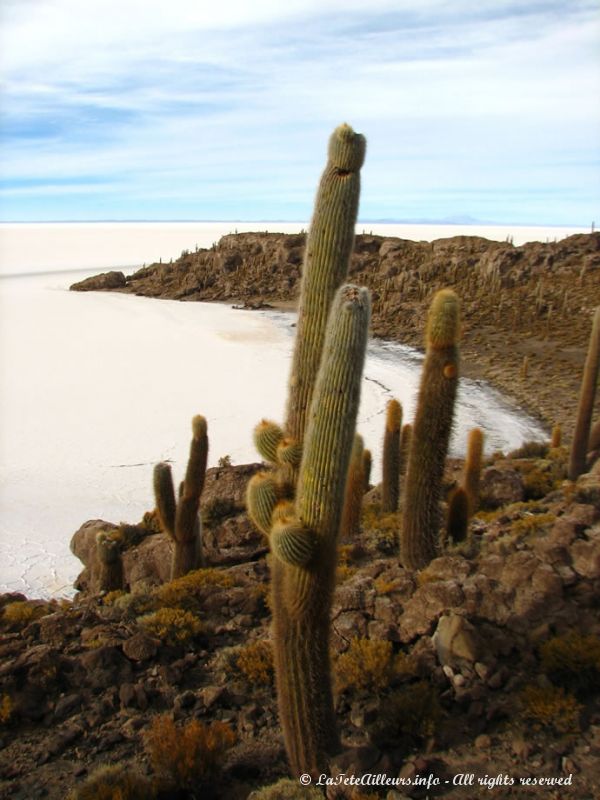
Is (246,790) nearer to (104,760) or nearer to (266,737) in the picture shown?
(266,737)

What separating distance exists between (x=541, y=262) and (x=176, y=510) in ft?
103

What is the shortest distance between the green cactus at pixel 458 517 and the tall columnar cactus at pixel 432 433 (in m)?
0.51

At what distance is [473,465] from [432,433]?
2403 millimetres

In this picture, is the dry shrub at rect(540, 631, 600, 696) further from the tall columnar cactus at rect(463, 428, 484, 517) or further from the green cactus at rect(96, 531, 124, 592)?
the green cactus at rect(96, 531, 124, 592)

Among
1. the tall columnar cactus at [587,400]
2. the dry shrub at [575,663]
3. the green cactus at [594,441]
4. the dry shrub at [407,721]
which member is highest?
the tall columnar cactus at [587,400]

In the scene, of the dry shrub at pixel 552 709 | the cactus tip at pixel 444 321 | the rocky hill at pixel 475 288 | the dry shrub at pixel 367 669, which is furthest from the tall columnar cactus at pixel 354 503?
the rocky hill at pixel 475 288

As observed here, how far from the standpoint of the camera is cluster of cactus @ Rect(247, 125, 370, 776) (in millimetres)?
4223

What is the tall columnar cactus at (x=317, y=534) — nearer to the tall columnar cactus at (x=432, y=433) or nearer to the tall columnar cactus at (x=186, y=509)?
the tall columnar cactus at (x=432, y=433)

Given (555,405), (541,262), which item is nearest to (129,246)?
(541,262)

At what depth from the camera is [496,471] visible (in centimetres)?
1082

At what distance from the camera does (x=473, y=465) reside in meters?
9.18

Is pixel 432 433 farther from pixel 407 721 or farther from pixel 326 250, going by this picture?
pixel 407 721

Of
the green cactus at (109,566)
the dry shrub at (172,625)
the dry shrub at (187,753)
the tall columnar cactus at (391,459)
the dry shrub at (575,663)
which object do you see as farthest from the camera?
the tall columnar cactus at (391,459)

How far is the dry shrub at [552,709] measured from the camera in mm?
4707
